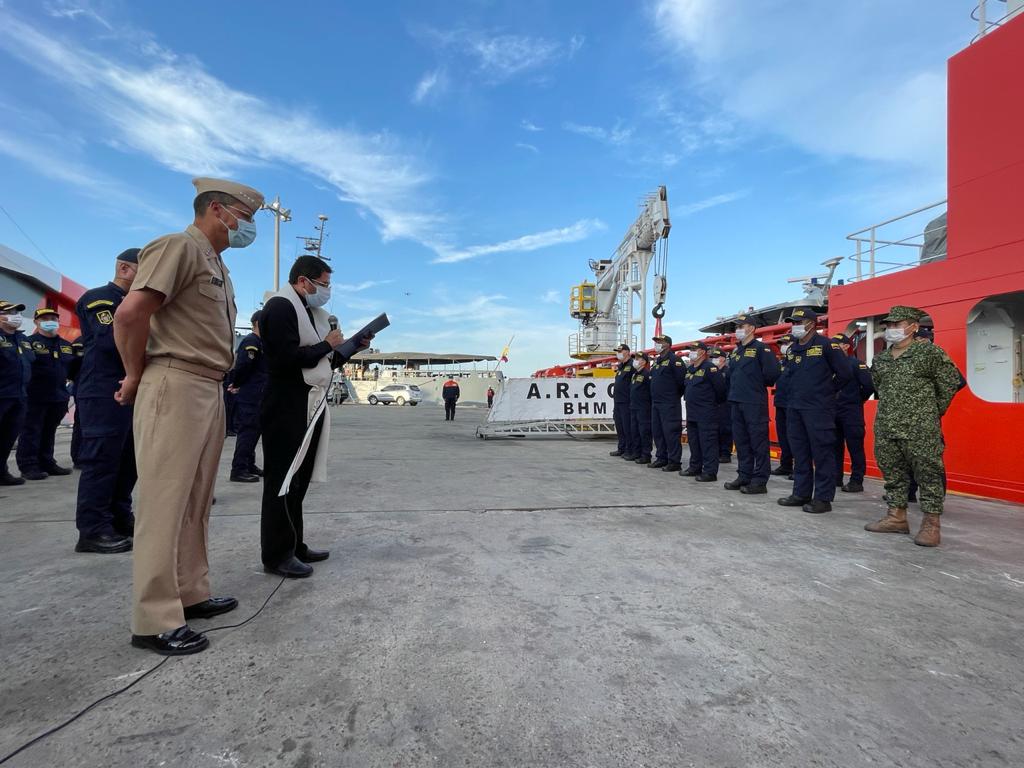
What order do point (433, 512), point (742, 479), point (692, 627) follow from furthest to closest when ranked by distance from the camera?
point (742, 479) → point (433, 512) → point (692, 627)

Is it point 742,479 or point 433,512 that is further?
point 742,479

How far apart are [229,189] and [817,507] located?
5060mm

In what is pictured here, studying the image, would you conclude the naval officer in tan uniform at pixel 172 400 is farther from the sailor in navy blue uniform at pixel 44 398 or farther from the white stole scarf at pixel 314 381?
the sailor in navy blue uniform at pixel 44 398

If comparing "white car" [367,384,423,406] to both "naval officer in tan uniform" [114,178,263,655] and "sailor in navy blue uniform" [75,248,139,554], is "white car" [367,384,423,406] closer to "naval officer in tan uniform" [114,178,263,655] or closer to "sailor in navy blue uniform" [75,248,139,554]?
"sailor in navy blue uniform" [75,248,139,554]

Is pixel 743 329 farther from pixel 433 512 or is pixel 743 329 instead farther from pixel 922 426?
pixel 433 512

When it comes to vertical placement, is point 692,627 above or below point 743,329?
below

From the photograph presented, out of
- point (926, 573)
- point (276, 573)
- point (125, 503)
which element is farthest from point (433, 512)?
point (926, 573)

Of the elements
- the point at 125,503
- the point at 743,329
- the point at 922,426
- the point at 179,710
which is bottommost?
the point at 179,710

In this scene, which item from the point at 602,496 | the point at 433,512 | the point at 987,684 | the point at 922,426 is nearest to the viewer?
the point at 987,684

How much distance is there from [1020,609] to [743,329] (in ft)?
12.5

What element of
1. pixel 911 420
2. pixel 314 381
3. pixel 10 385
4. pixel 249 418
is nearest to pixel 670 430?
pixel 911 420

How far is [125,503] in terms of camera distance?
3348mm

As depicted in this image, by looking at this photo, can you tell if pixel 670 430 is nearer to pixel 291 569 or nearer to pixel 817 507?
pixel 817 507

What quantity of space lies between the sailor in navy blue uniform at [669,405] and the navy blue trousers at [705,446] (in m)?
0.36
